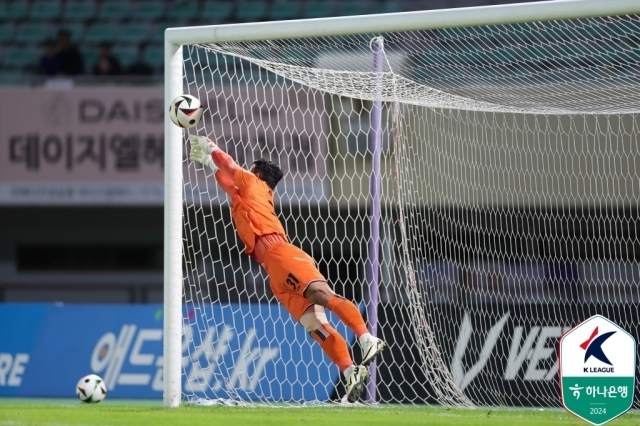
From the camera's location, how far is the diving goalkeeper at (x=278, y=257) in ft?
24.3

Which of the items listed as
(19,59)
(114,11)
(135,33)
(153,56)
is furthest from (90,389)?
(114,11)

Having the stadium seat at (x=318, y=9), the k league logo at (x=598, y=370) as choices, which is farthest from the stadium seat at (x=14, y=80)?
the k league logo at (x=598, y=370)

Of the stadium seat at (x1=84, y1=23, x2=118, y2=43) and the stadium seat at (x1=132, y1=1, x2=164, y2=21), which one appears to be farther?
the stadium seat at (x1=132, y1=1, x2=164, y2=21)

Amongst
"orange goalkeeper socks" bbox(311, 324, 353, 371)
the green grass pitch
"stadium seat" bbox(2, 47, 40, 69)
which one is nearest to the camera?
the green grass pitch

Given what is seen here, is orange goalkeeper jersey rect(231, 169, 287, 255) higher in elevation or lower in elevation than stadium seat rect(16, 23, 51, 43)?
lower

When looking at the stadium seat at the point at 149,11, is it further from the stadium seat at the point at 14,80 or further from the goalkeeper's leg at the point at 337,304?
the goalkeeper's leg at the point at 337,304

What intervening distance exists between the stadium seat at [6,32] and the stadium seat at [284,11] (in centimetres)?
394

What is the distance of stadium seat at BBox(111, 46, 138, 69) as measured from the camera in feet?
52.0

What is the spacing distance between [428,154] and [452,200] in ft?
1.83

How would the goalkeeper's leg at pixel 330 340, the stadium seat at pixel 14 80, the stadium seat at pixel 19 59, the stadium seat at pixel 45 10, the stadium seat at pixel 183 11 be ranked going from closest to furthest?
the goalkeeper's leg at pixel 330 340
the stadium seat at pixel 14 80
the stadium seat at pixel 19 59
the stadium seat at pixel 183 11
the stadium seat at pixel 45 10

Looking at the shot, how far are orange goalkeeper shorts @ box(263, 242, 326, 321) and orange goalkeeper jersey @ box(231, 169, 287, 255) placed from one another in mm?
153

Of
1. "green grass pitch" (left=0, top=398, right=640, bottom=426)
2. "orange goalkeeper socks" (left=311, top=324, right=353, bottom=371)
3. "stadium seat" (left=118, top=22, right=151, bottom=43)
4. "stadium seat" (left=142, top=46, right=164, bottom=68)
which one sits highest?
"stadium seat" (left=118, top=22, right=151, bottom=43)

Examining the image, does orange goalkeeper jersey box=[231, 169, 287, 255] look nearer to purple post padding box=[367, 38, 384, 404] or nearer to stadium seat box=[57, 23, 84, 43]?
purple post padding box=[367, 38, 384, 404]

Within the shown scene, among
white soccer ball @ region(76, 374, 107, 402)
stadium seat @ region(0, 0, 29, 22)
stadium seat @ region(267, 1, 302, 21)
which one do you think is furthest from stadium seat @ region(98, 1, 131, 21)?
white soccer ball @ region(76, 374, 107, 402)
